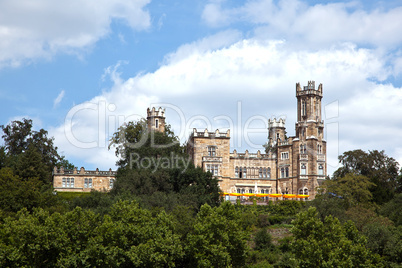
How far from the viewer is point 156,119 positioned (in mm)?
90875

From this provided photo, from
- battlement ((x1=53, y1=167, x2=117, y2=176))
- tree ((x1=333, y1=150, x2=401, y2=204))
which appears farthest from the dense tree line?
battlement ((x1=53, y1=167, x2=117, y2=176))

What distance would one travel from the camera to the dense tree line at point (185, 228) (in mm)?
44406

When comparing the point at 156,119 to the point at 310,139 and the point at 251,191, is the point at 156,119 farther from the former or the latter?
the point at 310,139

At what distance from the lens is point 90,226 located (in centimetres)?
4672

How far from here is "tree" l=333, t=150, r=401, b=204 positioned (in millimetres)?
77188

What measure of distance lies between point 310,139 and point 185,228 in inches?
1414

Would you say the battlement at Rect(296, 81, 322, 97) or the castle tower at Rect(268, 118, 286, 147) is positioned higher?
the battlement at Rect(296, 81, 322, 97)

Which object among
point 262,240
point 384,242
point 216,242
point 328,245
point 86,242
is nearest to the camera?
point 328,245

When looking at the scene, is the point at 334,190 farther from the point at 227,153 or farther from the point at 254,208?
the point at 227,153

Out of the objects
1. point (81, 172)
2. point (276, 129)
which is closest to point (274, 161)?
point (276, 129)

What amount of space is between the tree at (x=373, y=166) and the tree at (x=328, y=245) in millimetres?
30495

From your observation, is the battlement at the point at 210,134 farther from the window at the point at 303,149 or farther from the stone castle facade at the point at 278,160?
the window at the point at 303,149

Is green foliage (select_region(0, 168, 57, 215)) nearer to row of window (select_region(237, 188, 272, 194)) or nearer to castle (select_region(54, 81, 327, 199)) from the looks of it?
castle (select_region(54, 81, 327, 199))

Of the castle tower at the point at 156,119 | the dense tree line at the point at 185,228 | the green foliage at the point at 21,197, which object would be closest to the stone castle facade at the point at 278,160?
the castle tower at the point at 156,119
